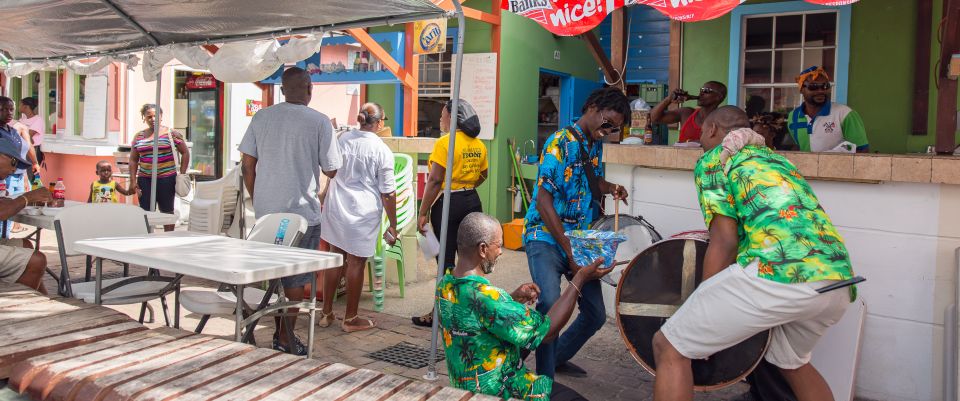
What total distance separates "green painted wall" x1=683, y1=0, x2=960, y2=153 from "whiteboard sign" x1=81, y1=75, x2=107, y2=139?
11.0 meters

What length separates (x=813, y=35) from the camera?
24.5ft

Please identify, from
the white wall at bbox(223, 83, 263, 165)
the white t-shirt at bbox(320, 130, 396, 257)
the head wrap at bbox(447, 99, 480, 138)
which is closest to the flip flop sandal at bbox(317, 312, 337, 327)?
the white t-shirt at bbox(320, 130, 396, 257)

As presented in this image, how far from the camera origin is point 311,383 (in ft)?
8.52

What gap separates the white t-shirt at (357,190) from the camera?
5.52 metres

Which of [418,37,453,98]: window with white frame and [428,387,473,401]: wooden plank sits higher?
[418,37,453,98]: window with white frame

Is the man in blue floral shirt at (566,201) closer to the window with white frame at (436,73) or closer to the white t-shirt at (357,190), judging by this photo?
the white t-shirt at (357,190)

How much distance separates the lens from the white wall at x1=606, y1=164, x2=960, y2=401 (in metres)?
4.12

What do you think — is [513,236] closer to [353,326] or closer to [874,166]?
[353,326]

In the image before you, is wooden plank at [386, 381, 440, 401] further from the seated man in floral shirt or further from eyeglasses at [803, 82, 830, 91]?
eyeglasses at [803, 82, 830, 91]

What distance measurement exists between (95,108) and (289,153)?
948 centimetres

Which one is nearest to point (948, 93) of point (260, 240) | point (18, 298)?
point (260, 240)

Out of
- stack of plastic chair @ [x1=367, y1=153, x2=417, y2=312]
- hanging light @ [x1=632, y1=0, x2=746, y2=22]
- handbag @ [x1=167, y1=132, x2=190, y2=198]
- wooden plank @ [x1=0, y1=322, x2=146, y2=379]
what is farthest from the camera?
handbag @ [x1=167, y1=132, x2=190, y2=198]

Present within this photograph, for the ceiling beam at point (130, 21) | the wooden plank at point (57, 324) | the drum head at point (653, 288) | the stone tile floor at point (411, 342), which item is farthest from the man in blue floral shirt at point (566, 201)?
the ceiling beam at point (130, 21)

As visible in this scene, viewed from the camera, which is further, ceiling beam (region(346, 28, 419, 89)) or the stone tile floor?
ceiling beam (region(346, 28, 419, 89))
